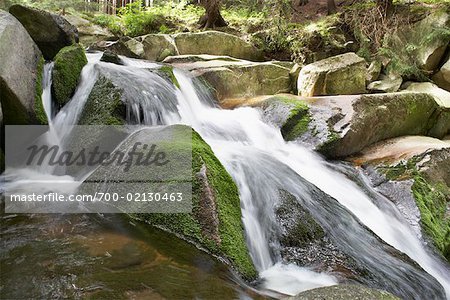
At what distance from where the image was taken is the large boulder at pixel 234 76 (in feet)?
30.8

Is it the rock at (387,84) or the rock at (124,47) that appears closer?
the rock at (387,84)

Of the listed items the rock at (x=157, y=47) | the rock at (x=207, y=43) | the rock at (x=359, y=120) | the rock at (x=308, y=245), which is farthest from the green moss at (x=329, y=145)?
the rock at (x=157, y=47)

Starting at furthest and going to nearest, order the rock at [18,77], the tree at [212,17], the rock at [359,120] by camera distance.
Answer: the tree at [212,17] → the rock at [359,120] → the rock at [18,77]

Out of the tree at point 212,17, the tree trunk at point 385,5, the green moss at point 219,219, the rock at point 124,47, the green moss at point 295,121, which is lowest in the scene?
the green moss at point 219,219

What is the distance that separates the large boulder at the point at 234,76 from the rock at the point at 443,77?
4351 millimetres

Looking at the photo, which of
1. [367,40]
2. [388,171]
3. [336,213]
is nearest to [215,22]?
[367,40]

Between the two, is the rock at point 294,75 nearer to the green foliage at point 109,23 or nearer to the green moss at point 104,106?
the green moss at point 104,106

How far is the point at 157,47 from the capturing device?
11.7 meters

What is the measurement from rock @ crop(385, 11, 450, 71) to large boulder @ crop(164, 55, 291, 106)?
3.54 metres

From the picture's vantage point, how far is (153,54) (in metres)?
11.7

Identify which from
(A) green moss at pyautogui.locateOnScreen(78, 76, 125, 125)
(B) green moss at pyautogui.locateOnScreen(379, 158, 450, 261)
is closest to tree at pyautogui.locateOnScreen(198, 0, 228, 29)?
(A) green moss at pyautogui.locateOnScreen(78, 76, 125, 125)

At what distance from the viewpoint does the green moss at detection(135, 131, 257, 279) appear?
3.28 meters

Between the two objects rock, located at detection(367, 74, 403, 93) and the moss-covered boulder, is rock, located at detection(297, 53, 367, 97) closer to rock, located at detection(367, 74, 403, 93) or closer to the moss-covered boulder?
rock, located at detection(367, 74, 403, 93)

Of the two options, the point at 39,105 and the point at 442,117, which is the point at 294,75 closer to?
the point at 442,117
